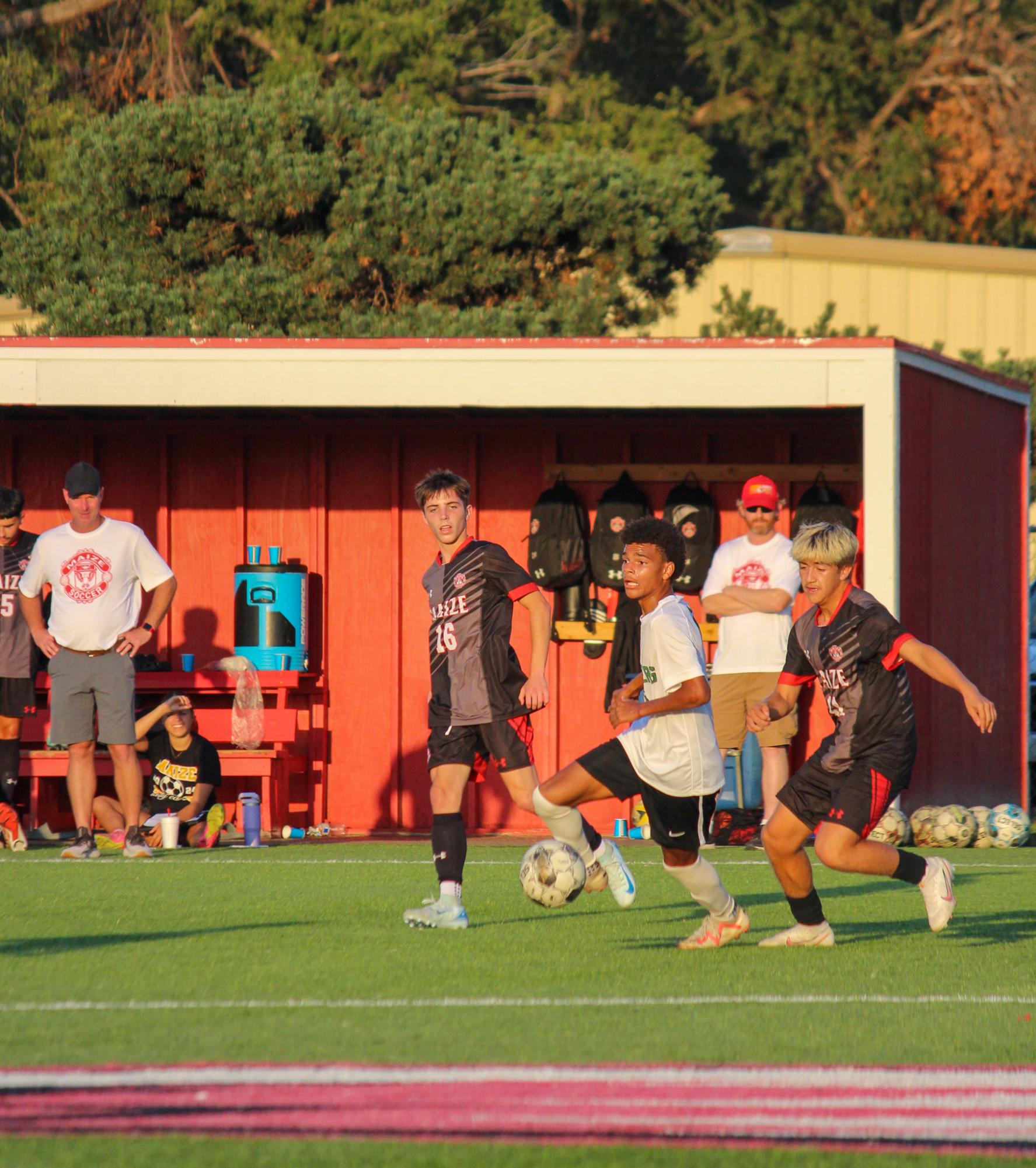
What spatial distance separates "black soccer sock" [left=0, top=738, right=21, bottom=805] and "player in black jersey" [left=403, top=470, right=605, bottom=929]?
4.30 metres

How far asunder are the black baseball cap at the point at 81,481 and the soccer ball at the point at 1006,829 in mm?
5770

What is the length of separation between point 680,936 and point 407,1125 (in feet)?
11.0

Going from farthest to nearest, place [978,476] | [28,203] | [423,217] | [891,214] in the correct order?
[891,214], [28,203], [423,217], [978,476]

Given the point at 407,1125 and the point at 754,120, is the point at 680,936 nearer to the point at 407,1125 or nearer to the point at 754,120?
the point at 407,1125

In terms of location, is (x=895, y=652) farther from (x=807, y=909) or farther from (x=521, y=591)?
(x=521, y=591)

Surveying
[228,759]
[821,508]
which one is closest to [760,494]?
[821,508]

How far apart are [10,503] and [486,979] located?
20.3 ft

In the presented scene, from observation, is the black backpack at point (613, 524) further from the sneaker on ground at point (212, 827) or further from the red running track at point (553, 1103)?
the red running track at point (553, 1103)

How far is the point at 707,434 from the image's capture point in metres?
12.7

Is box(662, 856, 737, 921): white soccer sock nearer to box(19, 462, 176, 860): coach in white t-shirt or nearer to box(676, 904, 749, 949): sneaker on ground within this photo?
box(676, 904, 749, 949): sneaker on ground

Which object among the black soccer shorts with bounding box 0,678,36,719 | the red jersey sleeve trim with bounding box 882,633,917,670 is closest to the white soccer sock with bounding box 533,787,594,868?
the red jersey sleeve trim with bounding box 882,633,917,670

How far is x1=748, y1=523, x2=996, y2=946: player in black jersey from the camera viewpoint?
6508mm

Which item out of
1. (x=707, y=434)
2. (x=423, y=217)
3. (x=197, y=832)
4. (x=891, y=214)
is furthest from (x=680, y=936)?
(x=891, y=214)

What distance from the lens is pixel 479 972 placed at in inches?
235
